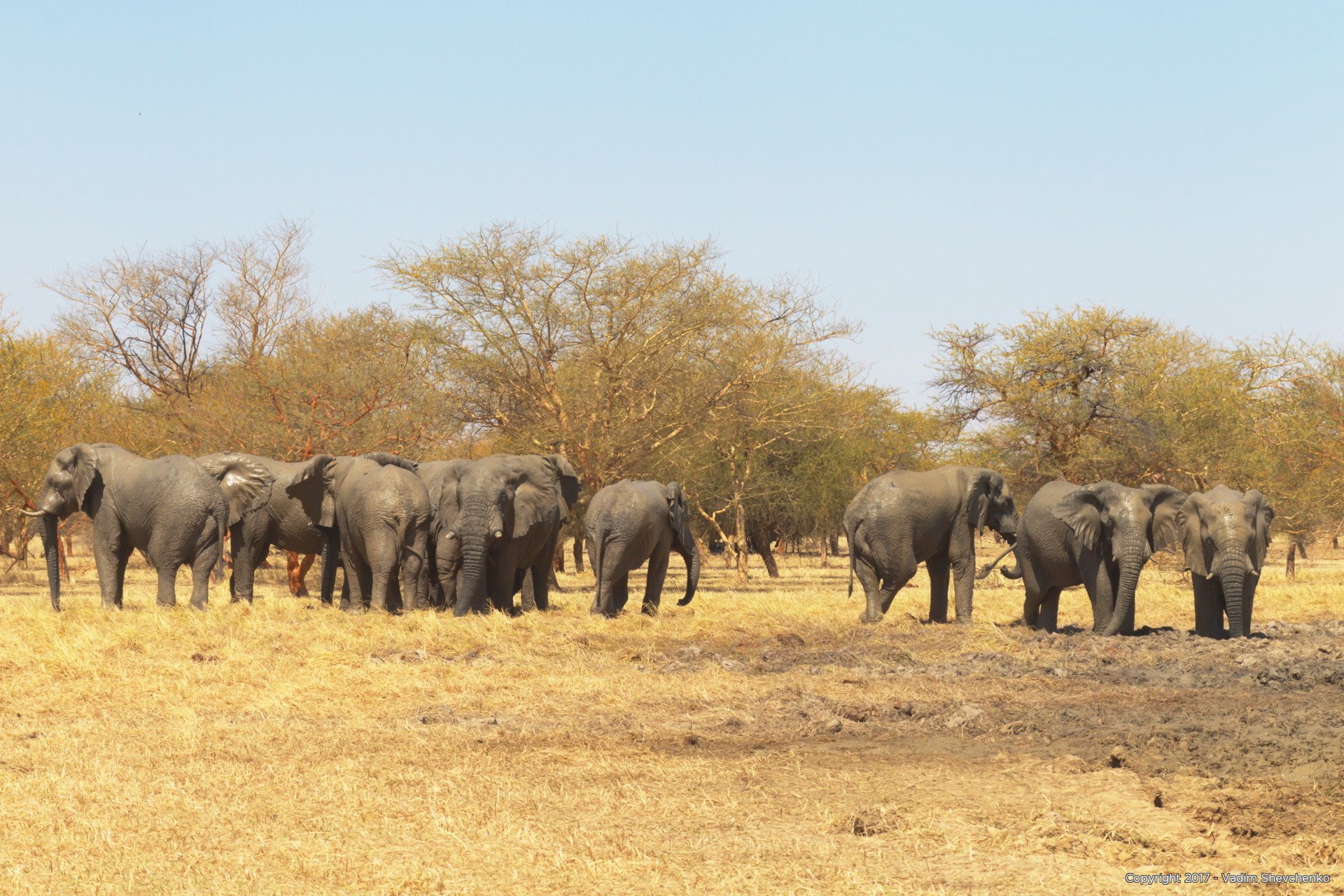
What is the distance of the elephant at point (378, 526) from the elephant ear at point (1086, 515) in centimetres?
800

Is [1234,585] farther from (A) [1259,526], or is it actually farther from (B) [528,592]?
(B) [528,592]

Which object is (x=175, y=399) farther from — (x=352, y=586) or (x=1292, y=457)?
(x=1292, y=457)

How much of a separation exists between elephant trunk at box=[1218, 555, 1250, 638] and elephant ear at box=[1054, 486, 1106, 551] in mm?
1508

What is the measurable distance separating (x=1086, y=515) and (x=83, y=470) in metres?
12.2

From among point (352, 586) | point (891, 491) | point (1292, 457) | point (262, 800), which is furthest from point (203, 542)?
point (1292, 457)

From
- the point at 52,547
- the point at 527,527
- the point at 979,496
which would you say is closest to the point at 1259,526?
the point at 979,496

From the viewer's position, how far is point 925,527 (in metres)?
18.5

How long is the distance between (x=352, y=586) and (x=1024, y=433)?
58.8ft

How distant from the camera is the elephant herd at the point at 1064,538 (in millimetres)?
15562

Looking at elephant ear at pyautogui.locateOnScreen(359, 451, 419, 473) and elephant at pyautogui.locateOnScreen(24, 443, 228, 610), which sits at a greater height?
elephant ear at pyautogui.locateOnScreen(359, 451, 419, 473)

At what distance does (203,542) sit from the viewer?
1755 cm

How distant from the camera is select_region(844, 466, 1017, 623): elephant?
60.6 ft

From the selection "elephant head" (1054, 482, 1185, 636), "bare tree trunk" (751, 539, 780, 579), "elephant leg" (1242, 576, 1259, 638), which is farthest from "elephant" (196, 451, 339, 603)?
"bare tree trunk" (751, 539, 780, 579)

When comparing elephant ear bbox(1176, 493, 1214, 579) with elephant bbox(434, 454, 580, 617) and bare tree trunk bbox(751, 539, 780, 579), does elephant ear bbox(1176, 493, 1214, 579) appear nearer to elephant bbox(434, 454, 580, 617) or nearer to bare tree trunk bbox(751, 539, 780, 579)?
elephant bbox(434, 454, 580, 617)
